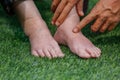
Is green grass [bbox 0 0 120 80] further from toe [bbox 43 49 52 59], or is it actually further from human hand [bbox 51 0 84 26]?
human hand [bbox 51 0 84 26]

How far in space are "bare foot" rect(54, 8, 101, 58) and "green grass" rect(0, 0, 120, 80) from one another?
3 centimetres

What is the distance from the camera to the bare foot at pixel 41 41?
2115 millimetres

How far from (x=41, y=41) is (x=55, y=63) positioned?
0.27m

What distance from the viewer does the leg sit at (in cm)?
213

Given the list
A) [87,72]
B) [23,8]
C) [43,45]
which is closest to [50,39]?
[43,45]

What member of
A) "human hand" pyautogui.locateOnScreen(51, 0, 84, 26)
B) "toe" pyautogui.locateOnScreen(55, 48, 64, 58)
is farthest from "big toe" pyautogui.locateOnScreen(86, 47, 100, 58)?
"human hand" pyautogui.locateOnScreen(51, 0, 84, 26)

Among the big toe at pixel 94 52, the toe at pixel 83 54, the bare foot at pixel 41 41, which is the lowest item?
the bare foot at pixel 41 41

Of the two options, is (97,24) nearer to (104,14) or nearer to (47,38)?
(104,14)

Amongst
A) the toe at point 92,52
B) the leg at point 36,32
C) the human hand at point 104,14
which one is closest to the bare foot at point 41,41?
the leg at point 36,32

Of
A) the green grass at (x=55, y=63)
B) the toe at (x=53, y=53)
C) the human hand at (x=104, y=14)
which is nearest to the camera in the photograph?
the green grass at (x=55, y=63)

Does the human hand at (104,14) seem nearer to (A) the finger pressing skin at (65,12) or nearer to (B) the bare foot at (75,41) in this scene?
(A) the finger pressing skin at (65,12)

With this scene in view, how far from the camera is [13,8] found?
240cm

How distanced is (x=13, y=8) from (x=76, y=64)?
2.04 feet

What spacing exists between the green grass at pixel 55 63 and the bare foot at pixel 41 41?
4 cm
